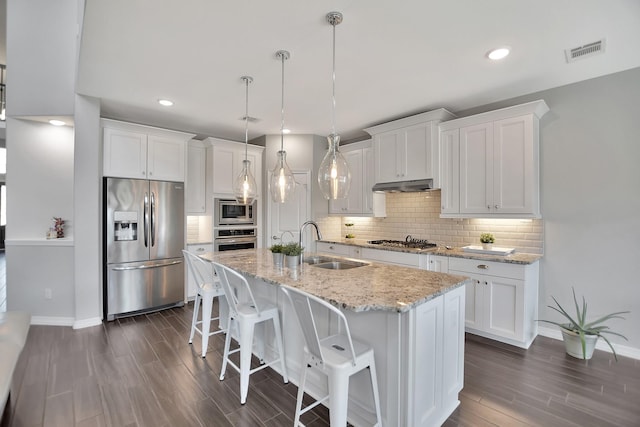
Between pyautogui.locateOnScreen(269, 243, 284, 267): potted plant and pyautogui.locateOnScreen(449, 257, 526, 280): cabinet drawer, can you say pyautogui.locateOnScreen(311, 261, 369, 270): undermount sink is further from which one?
pyautogui.locateOnScreen(449, 257, 526, 280): cabinet drawer

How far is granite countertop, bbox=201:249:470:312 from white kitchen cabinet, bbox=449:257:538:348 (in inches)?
48.7

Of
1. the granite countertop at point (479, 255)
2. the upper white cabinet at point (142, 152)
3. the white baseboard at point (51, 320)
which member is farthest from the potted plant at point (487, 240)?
the white baseboard at point (51, 320)

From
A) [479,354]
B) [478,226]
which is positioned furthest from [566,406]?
[478,226]

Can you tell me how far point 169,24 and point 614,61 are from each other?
3.80m

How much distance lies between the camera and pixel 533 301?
3270 millimetres

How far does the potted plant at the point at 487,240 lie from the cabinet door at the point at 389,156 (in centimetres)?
128

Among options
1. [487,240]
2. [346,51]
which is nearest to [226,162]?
[346,51]

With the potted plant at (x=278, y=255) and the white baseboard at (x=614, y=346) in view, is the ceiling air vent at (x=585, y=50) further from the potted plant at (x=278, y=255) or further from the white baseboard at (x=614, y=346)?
the potted plant at (x=278, y=255)

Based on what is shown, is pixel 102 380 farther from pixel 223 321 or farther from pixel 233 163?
pixel 233 163

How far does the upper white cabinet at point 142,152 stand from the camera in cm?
392

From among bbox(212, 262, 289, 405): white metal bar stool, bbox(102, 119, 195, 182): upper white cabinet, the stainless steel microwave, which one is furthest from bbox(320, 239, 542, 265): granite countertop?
bbox(102, 119, 195, 182): upper white cabinet

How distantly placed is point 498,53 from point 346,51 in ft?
4.23

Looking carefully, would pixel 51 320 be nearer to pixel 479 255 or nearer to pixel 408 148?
pixel 408 148

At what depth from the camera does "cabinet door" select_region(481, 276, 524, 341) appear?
305 cm
